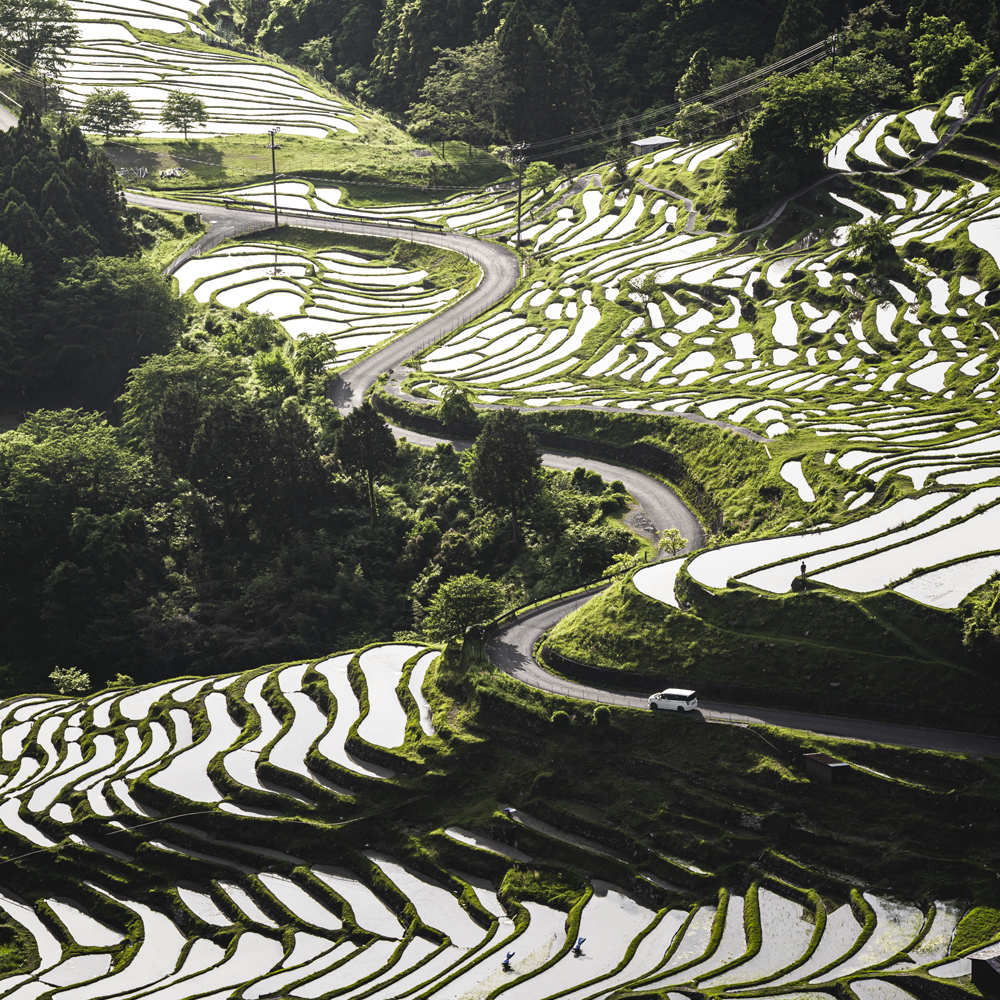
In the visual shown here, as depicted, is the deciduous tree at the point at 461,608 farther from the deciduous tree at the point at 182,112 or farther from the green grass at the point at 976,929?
the deciduous tree at the point at 182,112

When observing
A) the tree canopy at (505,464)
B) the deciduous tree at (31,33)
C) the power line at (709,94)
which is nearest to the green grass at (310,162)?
the power line at (709,94)

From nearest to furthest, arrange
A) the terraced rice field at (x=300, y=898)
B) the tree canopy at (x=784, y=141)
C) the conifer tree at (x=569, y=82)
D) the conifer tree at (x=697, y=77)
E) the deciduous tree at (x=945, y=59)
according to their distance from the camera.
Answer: the terraced rice field at (x=300, y=898)
the tree canopy at (x=784, y=141)
the deciduous tree at (x=945, y=59)
the conifer tree at (x=697, y=77)
the conifer tree at (x=569, y=82)

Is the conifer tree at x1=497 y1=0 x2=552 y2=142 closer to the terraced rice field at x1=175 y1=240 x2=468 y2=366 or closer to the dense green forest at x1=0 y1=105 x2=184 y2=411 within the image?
the terraced rice field at x1=175 y1=240 x2=468 y2=366

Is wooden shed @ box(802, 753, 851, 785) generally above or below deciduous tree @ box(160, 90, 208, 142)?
below

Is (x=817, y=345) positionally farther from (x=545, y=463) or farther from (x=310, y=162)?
(x=310, y=162)

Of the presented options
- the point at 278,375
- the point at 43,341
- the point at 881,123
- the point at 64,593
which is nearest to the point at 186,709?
the point at 64,593

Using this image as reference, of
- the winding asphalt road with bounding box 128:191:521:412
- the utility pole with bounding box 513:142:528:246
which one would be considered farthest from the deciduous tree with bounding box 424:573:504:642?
the utility pole with bounding box 513:142:528:246

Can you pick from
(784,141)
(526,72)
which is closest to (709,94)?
(526,72)
